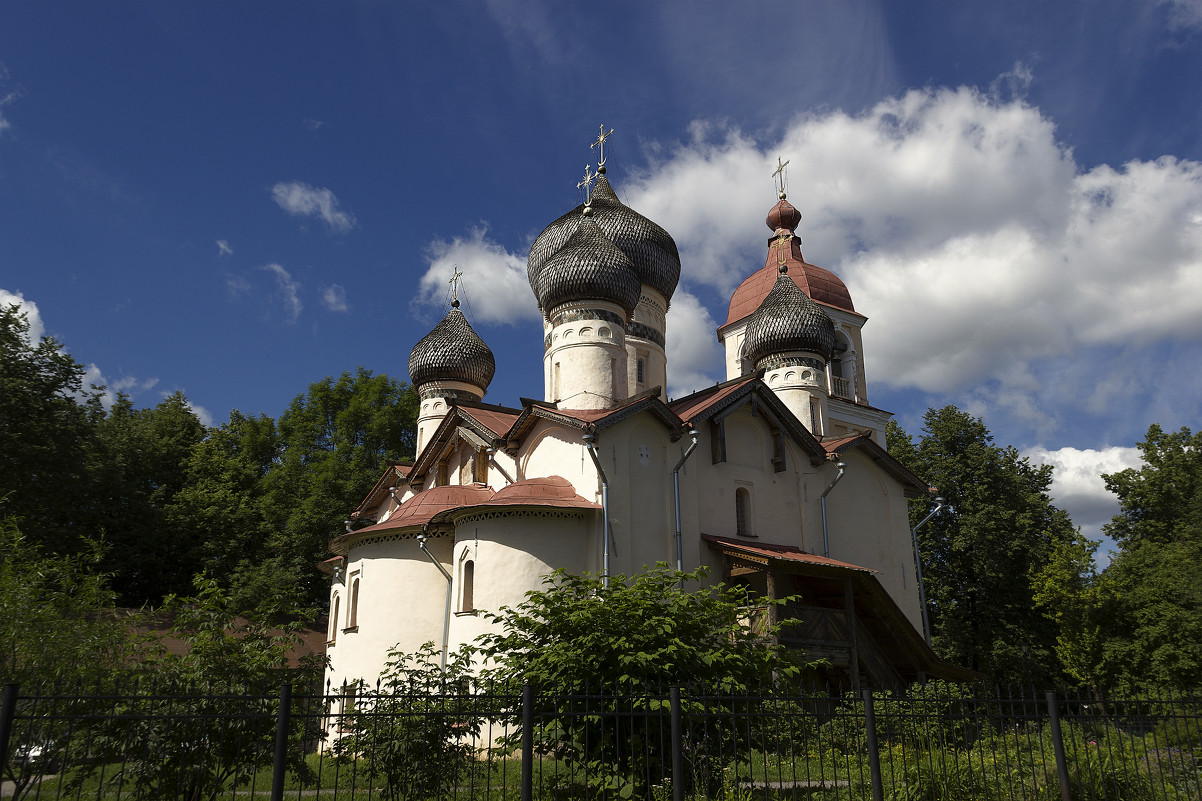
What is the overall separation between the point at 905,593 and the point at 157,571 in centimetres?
2070

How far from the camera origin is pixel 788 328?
2062 centimetres

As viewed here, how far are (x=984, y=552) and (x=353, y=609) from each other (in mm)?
17798

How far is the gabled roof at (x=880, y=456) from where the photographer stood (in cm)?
1873

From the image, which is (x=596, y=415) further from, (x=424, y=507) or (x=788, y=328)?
(x=788, y=328)

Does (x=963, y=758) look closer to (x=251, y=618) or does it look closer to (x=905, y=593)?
(x=251, y=618)

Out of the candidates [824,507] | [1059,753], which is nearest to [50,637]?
[1059,753]

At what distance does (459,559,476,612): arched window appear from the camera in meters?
14.7

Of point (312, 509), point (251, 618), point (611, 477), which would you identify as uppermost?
point (312, 509)

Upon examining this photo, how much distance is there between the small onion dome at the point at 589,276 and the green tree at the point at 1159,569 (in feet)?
46.2

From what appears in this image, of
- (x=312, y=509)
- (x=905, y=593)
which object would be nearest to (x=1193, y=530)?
(x=905, y=593)

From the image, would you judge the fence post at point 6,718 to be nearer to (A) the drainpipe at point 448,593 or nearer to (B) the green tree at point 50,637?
(B) the green tree at point 50,637

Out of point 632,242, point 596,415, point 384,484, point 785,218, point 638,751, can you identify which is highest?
point 785,218

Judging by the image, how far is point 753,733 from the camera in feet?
30.1

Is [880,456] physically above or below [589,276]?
below
